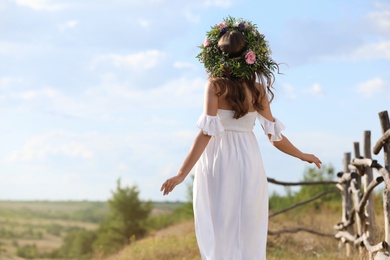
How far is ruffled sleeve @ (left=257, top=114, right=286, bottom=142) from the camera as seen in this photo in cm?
447

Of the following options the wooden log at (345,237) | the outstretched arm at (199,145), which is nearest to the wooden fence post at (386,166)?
the wooden log at (345,237)

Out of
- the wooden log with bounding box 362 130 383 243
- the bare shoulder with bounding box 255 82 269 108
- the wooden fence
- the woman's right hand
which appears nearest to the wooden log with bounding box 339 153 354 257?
the wooden fence

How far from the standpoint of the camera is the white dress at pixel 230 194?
14.1ft

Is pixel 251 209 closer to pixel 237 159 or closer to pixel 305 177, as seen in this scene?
pixel 237 159

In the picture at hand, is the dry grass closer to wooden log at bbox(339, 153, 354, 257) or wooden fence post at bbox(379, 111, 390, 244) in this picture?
wooden log at bbox(339, 153, 354, 257)

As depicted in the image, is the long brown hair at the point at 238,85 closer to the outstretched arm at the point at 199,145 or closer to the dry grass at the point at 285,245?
the outstretched arm at the point at 199,145

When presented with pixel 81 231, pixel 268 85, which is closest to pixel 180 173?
pixel 268 85

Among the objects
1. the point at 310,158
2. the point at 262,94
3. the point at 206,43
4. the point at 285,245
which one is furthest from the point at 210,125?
the point at 285,245

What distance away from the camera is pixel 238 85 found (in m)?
4.30

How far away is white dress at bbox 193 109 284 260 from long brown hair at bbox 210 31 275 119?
8cm

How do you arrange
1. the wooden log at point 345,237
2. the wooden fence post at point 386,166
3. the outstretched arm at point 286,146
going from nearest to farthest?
1. the outstretched arm at point 286,146
2. the wooden fence post at point 386,166
3. the wooden log at point 345,237

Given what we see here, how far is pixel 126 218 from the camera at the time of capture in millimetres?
13734

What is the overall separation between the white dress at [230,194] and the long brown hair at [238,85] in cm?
8

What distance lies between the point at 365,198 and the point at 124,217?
725cm
